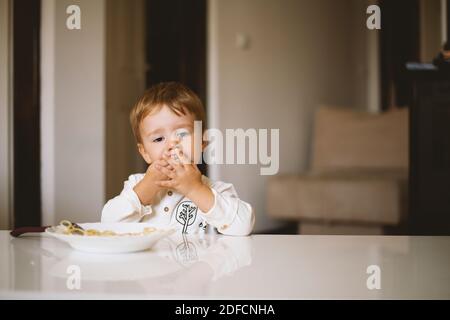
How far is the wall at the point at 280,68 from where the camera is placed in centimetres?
164

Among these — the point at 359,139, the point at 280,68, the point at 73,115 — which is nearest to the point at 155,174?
Answer: the point at 73,115

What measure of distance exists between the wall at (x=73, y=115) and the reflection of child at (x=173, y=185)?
0.22m

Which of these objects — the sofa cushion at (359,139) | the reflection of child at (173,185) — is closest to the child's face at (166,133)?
the reflection of child at (173,185)

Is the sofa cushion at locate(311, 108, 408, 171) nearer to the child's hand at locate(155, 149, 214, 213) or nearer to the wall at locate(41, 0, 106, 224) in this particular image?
the wall at locate(41, 0, 106, 224)

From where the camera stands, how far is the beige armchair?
1959 millimetres

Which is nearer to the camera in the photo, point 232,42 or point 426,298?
point 426,298

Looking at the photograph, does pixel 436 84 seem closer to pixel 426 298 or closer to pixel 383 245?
pixel 383 245

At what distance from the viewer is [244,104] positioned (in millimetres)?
1756

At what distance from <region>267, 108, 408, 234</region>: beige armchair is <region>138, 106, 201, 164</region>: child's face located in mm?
1245

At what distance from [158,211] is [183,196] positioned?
2.0 inches

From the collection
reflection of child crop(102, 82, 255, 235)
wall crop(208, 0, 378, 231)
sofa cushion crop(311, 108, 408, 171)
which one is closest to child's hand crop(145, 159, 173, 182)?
reflection of child crop(102, 82, 255, 235)

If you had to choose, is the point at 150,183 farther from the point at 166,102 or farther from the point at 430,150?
the point at 430,150
